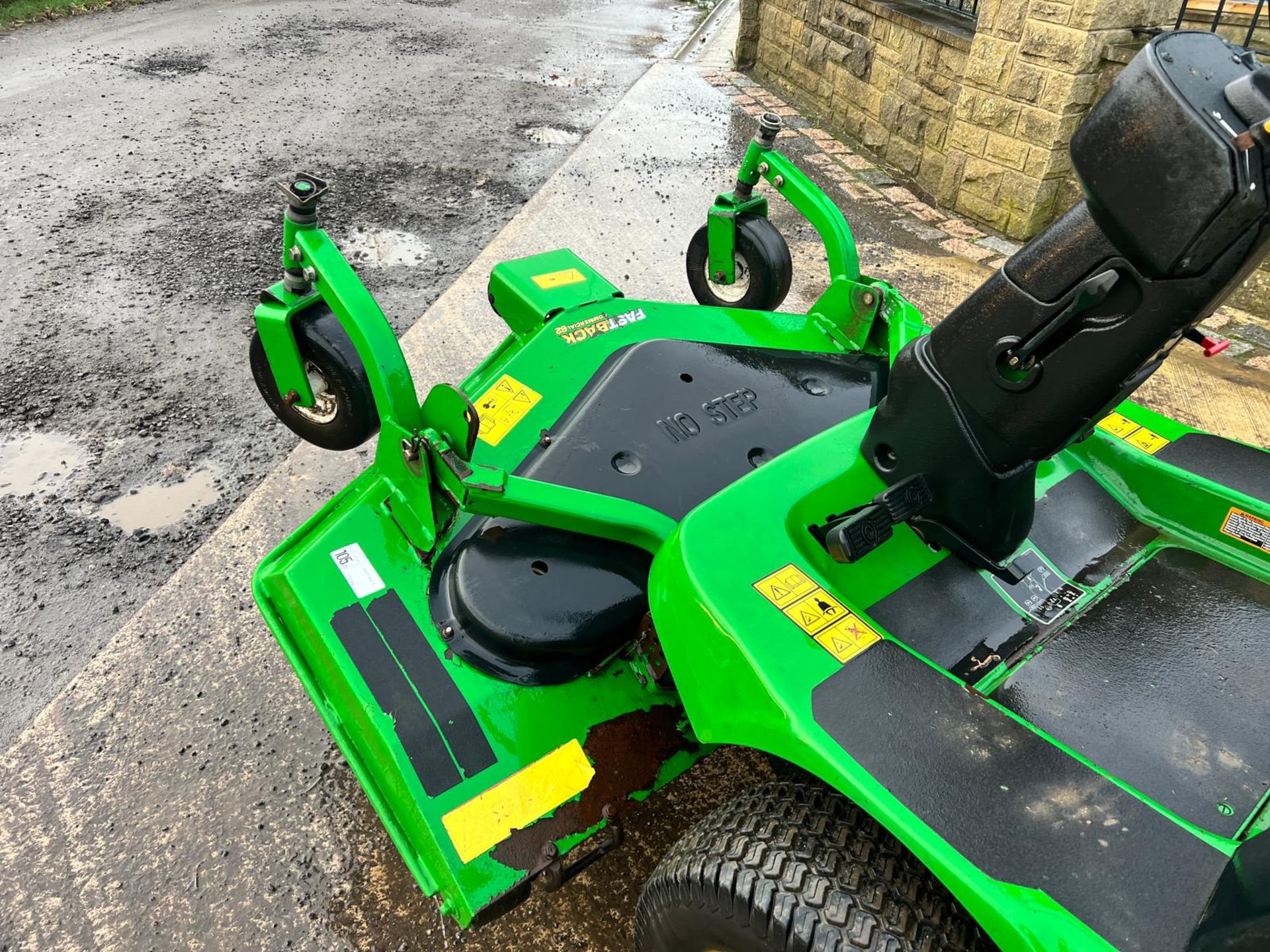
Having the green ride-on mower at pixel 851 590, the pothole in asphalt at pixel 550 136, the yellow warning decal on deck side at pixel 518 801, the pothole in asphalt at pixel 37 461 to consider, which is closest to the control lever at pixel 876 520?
the green ride-on mower at pixel 851 590

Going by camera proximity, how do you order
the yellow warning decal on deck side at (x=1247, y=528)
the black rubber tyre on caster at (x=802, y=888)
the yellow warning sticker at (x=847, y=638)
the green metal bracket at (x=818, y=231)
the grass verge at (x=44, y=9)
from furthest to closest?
1. the grass verge at (x=44, y=9)
2. the green metal bracket at (x=818, y=231)
3. the yellow warning decal on deck side at (x=1247, y=528)
4. the yellow warning sticker at (x=847, y=638)
5. the black rubber tyre on caster at (x=802, y=888)

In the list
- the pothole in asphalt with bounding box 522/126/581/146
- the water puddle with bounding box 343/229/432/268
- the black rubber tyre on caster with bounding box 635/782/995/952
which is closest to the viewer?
the black rubber tyre on caster with bounding box 635/782/995/952

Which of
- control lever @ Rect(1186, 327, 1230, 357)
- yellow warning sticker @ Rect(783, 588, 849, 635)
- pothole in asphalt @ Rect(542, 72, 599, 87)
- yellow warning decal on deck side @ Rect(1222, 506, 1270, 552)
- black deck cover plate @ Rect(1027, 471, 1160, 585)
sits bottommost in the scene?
pothole in asphalt @ Rect(542, 72, 599, 87)

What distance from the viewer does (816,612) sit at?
53.2 inches

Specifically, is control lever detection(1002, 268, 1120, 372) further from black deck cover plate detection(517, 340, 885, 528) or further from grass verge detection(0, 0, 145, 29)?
grass verge detection(0, 0, 145, 29)

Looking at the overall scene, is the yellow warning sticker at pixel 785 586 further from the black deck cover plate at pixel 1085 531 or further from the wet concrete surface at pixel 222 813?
the wet concrete surface at pixel 222 813

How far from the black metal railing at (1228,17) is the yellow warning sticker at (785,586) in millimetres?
3911

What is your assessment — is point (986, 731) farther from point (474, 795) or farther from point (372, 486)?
point (372, 486)

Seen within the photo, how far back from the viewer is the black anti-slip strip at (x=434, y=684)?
1.76 meters

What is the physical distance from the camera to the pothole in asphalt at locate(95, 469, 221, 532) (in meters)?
2.96

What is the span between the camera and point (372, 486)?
7.08 feet

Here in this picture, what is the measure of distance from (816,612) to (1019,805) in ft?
1.25

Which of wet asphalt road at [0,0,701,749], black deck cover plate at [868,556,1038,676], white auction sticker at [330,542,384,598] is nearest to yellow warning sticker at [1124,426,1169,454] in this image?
black deck cover plate at [868,556,1038,676]

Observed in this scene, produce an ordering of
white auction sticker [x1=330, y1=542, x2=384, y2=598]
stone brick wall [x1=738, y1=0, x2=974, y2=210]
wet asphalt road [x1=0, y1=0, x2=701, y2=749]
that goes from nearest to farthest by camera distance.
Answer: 1. white auction sticker [x1=330, y1=542, x2=384, y2=598]
2. wet asphalt road [x1=0, y1=0, x2=701, y2=749]
3. stone brick wall [x1=738, y1=0, x2=974, y2=210]
